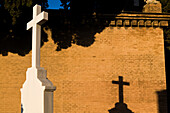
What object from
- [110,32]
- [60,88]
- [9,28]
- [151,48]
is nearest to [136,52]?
[151,48]

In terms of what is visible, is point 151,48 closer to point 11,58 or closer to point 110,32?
point 110,32

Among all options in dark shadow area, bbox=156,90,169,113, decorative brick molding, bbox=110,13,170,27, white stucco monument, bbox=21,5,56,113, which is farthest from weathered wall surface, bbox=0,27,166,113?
white stucco monument, bbox=21,5,56,113

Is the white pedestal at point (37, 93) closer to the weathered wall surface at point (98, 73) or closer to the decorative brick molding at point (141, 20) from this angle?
the weathered wall surface at point (98, 73)

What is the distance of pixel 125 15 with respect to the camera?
1298 cm

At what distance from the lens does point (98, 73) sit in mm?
12484

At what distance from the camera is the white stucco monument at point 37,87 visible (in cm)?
613

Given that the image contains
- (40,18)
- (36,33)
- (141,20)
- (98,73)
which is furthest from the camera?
(141,20)

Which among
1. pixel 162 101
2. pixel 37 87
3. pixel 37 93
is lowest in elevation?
pixel 162 101

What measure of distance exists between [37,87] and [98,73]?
254 inches

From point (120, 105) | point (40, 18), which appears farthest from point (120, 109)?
point (40, 18)

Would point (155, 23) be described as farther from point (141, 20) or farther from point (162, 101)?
point (162, 101)

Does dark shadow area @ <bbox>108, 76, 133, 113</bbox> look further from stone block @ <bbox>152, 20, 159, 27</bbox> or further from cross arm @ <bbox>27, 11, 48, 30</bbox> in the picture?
cross arm @ <bbox>27, 11, 48, 30</bbox>

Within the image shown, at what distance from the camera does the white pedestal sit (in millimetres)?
6102

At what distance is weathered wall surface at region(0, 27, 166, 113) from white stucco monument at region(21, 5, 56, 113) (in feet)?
17.2
